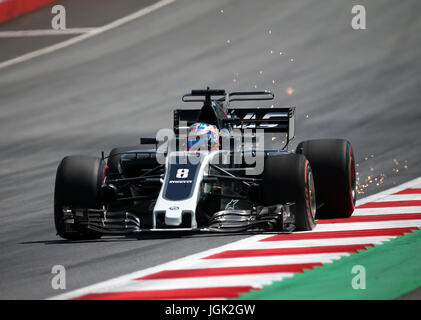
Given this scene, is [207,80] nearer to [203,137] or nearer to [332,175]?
[203,137]

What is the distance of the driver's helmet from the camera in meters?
10.3

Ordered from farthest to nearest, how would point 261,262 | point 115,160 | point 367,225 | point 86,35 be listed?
1. point 86,35
2. point 115,160
3. point 367,225
4. point 261,262

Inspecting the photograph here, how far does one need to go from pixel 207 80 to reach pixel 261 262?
15041mm

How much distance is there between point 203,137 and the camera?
33.8 feet

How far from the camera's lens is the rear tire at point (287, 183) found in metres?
9.08

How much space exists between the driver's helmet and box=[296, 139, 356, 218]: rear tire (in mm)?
960

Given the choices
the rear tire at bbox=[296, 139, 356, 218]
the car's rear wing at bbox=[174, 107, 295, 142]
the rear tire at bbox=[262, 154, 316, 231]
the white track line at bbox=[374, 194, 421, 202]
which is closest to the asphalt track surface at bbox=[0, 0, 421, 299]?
the white track line at bbox=[374, 194, 421, 202]

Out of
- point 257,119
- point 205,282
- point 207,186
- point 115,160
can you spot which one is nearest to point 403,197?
point 257,119

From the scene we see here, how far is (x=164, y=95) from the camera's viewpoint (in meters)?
21.6

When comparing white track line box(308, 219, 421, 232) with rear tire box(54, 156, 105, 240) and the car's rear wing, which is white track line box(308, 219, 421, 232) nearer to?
the car's rear wing

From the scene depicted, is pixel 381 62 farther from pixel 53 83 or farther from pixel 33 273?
pixel 33 273
